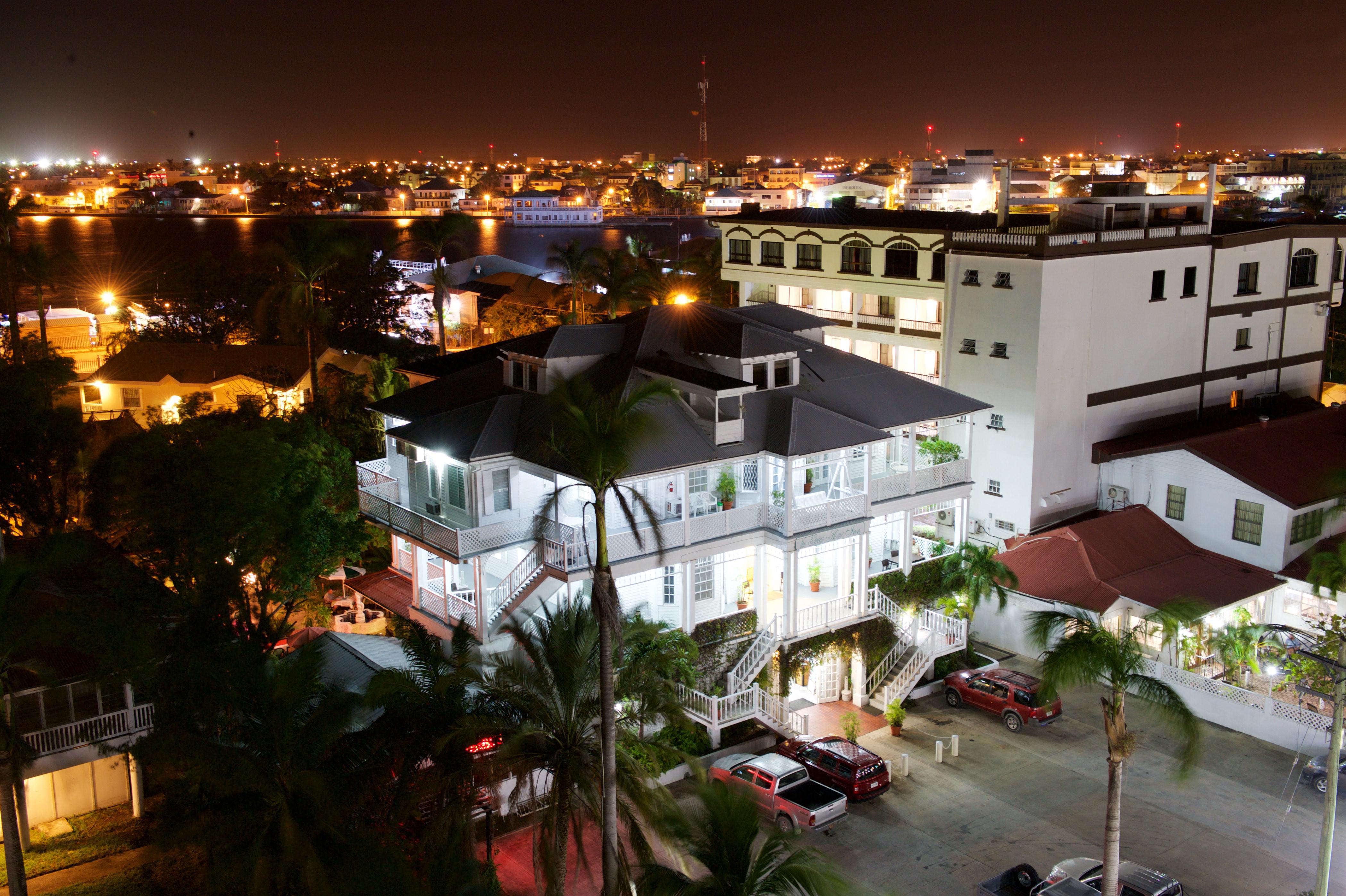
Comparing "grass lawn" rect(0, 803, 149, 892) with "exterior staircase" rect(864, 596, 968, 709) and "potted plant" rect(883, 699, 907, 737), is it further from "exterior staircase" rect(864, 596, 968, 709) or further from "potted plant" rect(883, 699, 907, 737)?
"exterior staircase" rect(864, 596, 968, 709)

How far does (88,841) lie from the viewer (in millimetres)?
21531

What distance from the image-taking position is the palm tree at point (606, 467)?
15844 millimetres

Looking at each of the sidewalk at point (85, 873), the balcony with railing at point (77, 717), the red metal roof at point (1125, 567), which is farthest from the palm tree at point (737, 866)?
the red metal roof at point (1125, 567)

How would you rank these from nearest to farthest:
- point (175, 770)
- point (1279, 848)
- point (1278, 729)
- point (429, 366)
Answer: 1. point (175, 770)
2. point (1279, 848)
3. point (1278, 729)
4. point (429, 366)

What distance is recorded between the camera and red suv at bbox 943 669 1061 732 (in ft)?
89.1

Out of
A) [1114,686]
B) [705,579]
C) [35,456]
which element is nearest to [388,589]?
[705,579]

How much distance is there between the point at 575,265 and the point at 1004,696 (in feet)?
97.6

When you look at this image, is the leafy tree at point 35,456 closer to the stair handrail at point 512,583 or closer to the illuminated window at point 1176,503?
the stair handrail at point 512,583

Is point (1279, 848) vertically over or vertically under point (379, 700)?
under

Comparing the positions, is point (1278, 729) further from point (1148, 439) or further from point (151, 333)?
point (151, 333)

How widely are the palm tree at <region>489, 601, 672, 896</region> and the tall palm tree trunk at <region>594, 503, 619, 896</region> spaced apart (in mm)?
34

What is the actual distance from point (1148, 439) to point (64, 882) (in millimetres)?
33362

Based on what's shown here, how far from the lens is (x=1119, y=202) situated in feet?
134

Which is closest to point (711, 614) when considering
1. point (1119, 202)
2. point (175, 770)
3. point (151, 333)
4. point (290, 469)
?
point (290, 469)
